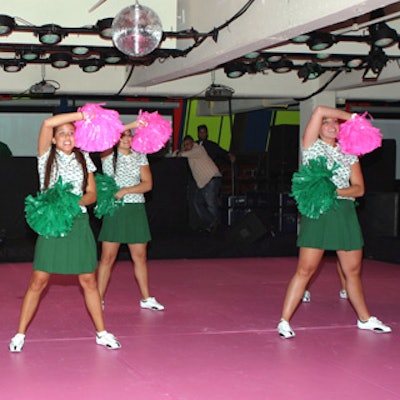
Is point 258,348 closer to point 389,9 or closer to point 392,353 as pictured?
point 392,353

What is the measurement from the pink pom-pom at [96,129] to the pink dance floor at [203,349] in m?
1.30

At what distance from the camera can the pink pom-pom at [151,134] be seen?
592cm

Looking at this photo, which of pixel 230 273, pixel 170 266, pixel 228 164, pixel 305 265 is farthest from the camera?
pixel 228 164

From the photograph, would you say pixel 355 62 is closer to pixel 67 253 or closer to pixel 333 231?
pixel 333 231

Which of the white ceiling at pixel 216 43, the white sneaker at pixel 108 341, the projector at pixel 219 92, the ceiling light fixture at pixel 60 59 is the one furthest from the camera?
the projector at pixel 219 92

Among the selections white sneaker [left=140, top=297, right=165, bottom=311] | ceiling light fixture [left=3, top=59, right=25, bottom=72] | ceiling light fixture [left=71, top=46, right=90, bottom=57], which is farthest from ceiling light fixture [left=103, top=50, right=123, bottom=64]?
white sneaker [left=140, top=297, right=165, bottom=311]

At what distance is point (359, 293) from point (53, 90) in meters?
6.13

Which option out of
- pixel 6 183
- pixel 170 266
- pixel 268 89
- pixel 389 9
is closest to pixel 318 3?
pixel 389 9

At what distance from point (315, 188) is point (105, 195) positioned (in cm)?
167

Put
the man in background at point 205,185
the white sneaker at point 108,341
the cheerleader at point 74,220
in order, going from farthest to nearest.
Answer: the man in background at point 205,185 < the white sneaker at point 108,341 < the cheerleader at point 74,220

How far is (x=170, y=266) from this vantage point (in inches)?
396

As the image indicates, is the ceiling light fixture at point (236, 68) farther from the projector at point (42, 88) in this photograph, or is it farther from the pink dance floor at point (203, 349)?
the pink dance floor at point (203, 349)

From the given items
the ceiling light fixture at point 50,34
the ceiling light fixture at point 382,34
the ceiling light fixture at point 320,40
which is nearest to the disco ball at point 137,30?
the ceiling light fixture at point 50,34

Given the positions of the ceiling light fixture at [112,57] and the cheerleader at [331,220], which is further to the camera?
the ceiling light fixture at [112,57]
